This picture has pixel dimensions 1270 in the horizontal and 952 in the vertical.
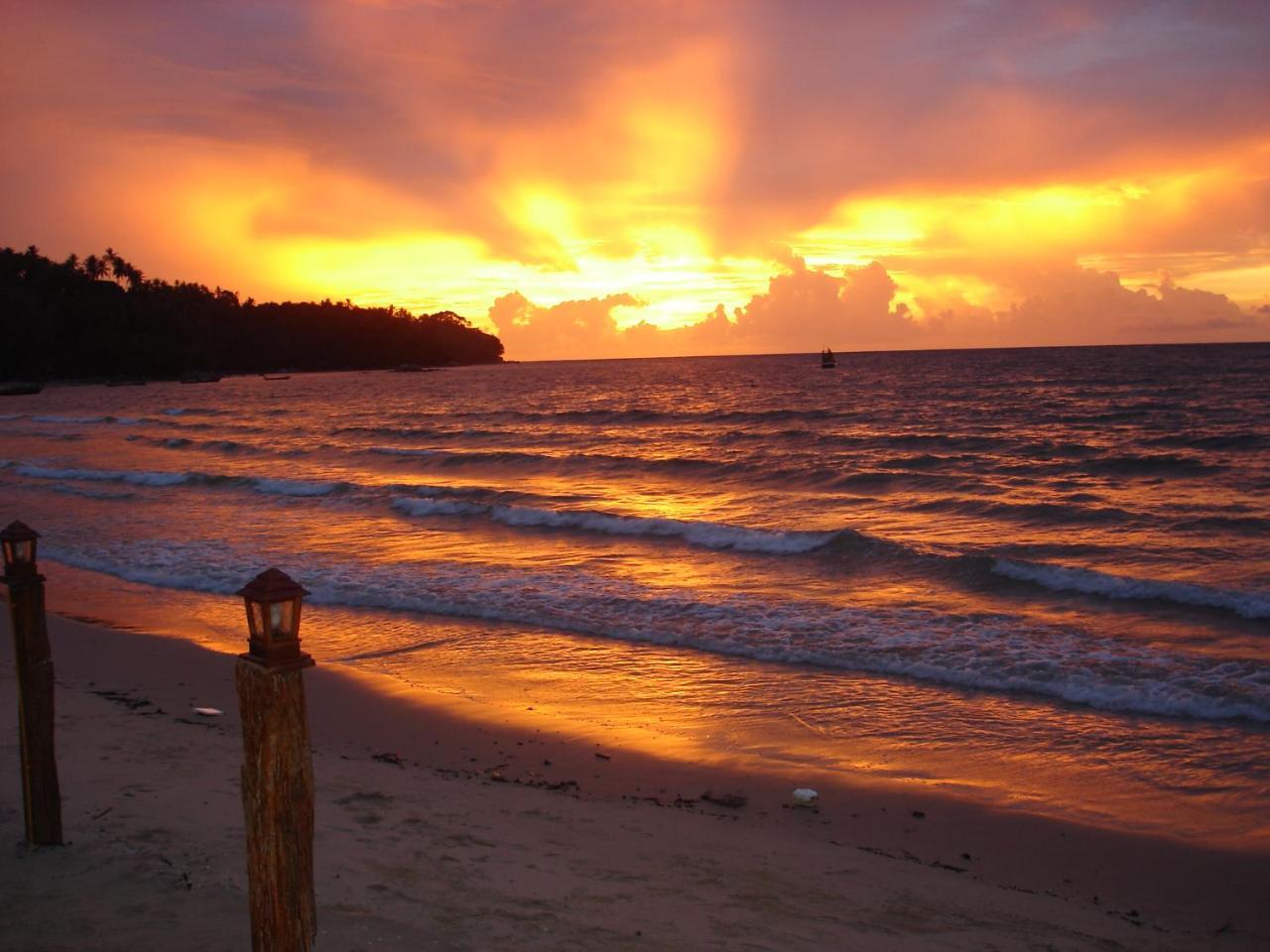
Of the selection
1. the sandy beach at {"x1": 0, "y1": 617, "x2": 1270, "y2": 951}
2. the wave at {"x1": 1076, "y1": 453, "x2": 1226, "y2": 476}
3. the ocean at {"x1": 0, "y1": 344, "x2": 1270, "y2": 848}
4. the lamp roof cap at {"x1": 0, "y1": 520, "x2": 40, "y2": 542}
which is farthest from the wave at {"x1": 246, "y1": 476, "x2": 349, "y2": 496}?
the wave at {"x1": 1076, "y1": 453, "x2": 1226, "y2": 476}

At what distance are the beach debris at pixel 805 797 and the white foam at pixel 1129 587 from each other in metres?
8.68

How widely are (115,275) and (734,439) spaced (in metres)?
130

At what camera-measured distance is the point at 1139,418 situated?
147 feet

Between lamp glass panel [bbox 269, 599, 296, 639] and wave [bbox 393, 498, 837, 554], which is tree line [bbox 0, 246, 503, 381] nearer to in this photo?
wave [bbox 393, 498, 837, 554]

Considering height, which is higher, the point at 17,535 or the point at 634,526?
the point at 17,535

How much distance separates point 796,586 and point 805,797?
787cm

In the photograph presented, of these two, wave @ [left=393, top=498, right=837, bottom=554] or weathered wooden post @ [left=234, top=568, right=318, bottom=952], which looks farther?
wave @ [left=393, top=498, right=837, bottom=554]

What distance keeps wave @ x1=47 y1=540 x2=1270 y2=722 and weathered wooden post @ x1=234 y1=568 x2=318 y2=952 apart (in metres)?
8.26

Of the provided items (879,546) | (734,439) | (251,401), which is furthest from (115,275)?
(879,546)

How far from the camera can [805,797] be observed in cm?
721

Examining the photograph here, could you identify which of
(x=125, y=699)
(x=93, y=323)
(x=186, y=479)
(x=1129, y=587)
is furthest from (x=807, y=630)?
(x=93, y=323)

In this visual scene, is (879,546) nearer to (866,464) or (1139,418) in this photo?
(866,464)

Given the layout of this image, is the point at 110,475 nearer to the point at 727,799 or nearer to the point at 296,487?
the point at 296,487

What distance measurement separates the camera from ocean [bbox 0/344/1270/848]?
8641 millimetres
